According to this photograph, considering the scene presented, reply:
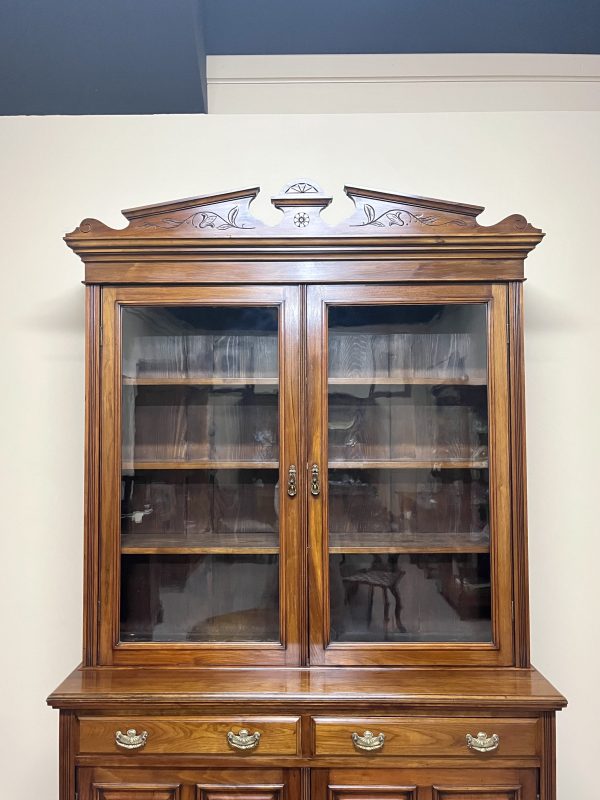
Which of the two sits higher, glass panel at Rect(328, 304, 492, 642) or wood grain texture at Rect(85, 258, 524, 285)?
wood grain texture at Rect(85, 258, 524, 285)

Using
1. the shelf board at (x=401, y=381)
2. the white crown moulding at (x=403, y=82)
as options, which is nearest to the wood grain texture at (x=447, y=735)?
the shelf board at (x=401, y=381)

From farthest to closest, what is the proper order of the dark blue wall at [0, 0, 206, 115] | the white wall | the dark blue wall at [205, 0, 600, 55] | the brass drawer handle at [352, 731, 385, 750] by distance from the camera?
the white wall, the dark blue wall at [205, 0, 600, 55], the dark blue wall at [0, 0, 206, 115], the brass drawer handle at [352, 731, 385, 750]

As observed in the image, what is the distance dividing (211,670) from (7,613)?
834 mm

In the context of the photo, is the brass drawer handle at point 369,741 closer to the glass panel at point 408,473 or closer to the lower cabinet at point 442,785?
the lower cabinet at point 442,785

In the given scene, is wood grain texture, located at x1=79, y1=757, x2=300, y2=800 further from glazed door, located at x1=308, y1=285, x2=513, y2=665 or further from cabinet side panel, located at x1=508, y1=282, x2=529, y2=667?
cabinet side panel, located at x1=508, y1=282, x2=529, y2=667

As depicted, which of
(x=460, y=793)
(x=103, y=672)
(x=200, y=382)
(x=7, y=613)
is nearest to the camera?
(x=460, y=793)

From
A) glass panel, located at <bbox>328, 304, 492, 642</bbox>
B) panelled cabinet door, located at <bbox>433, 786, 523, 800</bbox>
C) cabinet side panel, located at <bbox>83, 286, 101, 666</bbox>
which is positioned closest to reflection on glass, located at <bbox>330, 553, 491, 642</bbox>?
glass panel, located at <bbox>328, 304, 492, 642</bbox>

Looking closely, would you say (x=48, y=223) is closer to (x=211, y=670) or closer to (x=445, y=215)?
(x=445, y=215)

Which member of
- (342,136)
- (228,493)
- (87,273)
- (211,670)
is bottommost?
(211,670)

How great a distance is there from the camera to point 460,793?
1.55 metres

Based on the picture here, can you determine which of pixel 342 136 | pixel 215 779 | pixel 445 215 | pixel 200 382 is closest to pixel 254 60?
pixel 342 136

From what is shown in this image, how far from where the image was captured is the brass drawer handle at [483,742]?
1.54 m

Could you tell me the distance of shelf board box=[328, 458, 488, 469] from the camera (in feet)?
5.73

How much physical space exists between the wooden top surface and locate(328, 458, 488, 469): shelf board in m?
0.52
